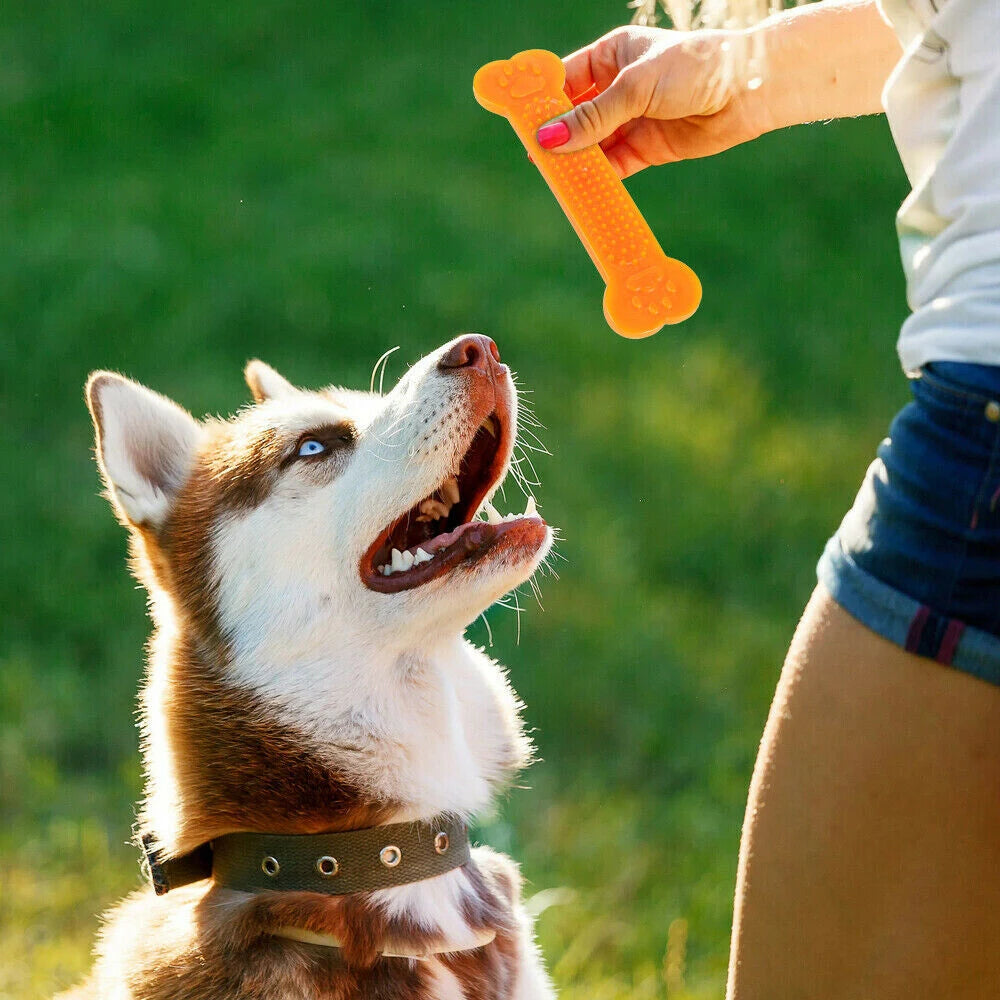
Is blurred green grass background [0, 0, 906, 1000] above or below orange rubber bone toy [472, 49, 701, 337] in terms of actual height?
below

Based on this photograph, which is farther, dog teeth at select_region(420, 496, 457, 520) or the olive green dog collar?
dog teeth at select_region(420, 496, 457, 520)

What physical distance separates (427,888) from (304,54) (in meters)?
7.18

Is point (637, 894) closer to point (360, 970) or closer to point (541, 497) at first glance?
point (360, 970)

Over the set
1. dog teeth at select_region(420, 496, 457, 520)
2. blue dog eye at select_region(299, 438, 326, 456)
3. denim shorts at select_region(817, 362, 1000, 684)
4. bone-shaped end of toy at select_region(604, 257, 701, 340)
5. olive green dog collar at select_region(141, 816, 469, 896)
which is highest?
denim shorts at select_region(817, 362, 1000, 684)

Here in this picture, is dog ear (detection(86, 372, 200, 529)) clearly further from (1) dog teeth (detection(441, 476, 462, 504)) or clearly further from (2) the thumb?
(2) the thumb

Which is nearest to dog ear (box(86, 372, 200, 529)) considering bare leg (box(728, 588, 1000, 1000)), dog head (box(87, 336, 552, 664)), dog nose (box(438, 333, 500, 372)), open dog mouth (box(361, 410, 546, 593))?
dog head (box(87, 336, 552, 664))

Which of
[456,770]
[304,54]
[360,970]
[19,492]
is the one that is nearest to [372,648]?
[456,770]

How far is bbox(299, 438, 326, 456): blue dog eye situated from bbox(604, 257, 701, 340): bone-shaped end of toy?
0.71 metres

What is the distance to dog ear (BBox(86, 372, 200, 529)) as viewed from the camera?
9.14 ft

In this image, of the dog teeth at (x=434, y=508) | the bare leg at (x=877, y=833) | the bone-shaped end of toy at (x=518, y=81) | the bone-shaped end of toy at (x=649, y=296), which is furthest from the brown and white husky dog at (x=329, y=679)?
the bare leg at (x=877, y=833)

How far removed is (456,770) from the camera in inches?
106

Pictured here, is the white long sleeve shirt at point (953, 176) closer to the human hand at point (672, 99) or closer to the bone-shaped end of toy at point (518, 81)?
the human hand at point (672, 99)

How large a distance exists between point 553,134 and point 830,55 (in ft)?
1.62

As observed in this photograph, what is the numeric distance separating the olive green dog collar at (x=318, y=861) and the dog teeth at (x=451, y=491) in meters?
0.66
